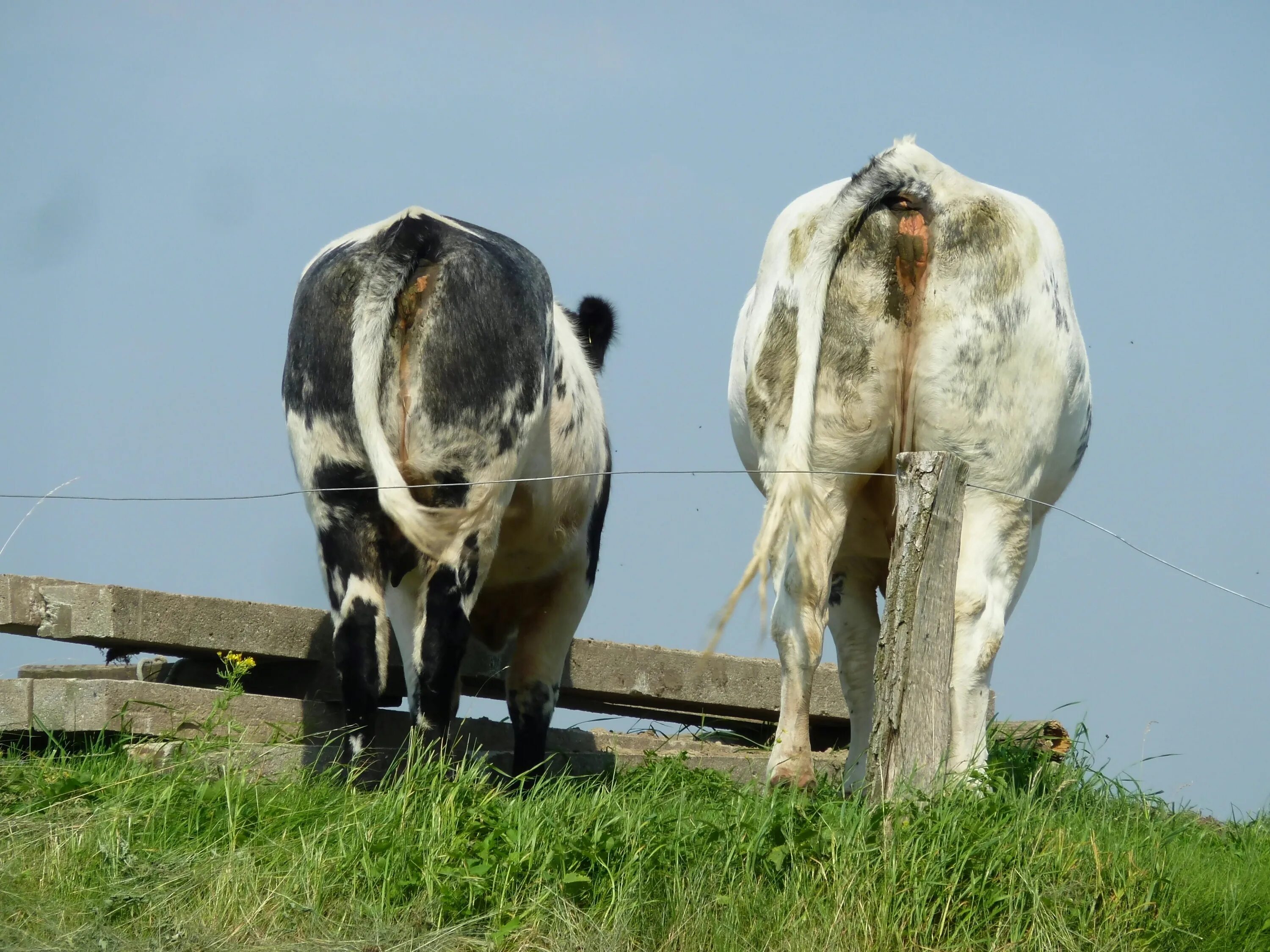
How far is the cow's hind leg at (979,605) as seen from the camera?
5.95 metres

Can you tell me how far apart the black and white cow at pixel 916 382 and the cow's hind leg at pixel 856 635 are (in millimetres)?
782

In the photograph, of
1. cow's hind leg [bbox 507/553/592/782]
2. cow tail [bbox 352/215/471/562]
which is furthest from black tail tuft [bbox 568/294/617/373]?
cow tail [bbox 352/215/471/562]

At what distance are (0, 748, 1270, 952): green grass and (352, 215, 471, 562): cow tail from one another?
1.16 metres

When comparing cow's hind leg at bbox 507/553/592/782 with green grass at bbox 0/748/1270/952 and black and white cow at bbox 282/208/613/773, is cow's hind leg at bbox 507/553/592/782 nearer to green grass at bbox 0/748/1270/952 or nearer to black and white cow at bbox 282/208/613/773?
black and white cow at bbox 282/208/613/773

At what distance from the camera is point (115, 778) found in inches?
207

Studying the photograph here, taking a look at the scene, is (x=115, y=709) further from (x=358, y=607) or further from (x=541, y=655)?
(x=541, y=655)

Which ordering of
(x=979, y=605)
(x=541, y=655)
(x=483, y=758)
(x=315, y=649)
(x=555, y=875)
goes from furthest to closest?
1. (x=541, y=655)
2. (x=315, y=649)
3. (x=979, y=605)
4. (x=483, y=758)
5. (x=555, y=875)

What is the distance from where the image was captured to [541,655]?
7.60 metres

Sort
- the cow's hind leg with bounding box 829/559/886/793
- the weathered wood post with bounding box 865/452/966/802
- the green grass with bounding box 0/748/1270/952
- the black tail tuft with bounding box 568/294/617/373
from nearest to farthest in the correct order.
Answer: the green grass with bounding box 0/748/1270/952
the weathered wood post with bounding box 865/452/966/802
the cow's hind leg with bounding box 829/559/886/793
the black tail tuft with bounding box 568/294/617/373

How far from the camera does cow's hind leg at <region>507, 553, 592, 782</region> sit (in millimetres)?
7492

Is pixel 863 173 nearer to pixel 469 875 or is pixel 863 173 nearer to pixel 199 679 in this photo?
pixel 469 875

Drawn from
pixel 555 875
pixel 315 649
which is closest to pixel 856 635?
pixel 315 649

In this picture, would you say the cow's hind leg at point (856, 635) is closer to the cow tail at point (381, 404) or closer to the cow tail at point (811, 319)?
the cow tail at point (811, 319)

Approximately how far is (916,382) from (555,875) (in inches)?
103
